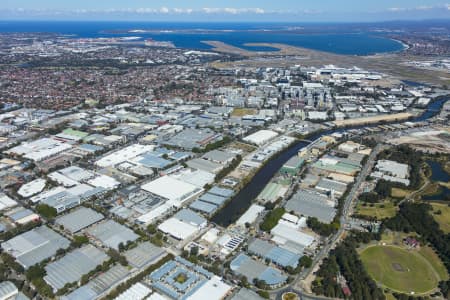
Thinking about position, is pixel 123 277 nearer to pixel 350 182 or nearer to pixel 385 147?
pixel 350 182

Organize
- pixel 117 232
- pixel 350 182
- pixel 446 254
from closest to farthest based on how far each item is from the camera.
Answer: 1. pixel 446 254
2. pixel 117 232
3. pixel 350 182

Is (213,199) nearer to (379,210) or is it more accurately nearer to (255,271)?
(255,271)

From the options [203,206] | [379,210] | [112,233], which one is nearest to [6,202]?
[112,233]

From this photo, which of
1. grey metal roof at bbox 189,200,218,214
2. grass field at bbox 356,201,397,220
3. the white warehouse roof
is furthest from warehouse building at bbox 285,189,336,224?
the white warehouse roof

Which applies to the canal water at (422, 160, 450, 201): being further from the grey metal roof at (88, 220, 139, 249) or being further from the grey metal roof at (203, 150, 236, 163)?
the grey metal roof at (88, 220, 139, 249)

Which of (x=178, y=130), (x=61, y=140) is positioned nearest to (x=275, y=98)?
(x=178, y=130)

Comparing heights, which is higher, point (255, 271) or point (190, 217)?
point (190, 217)

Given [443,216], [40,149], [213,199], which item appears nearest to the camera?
[443,216]

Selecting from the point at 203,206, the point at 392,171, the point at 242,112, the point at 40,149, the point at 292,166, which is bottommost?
the point at 203,206
